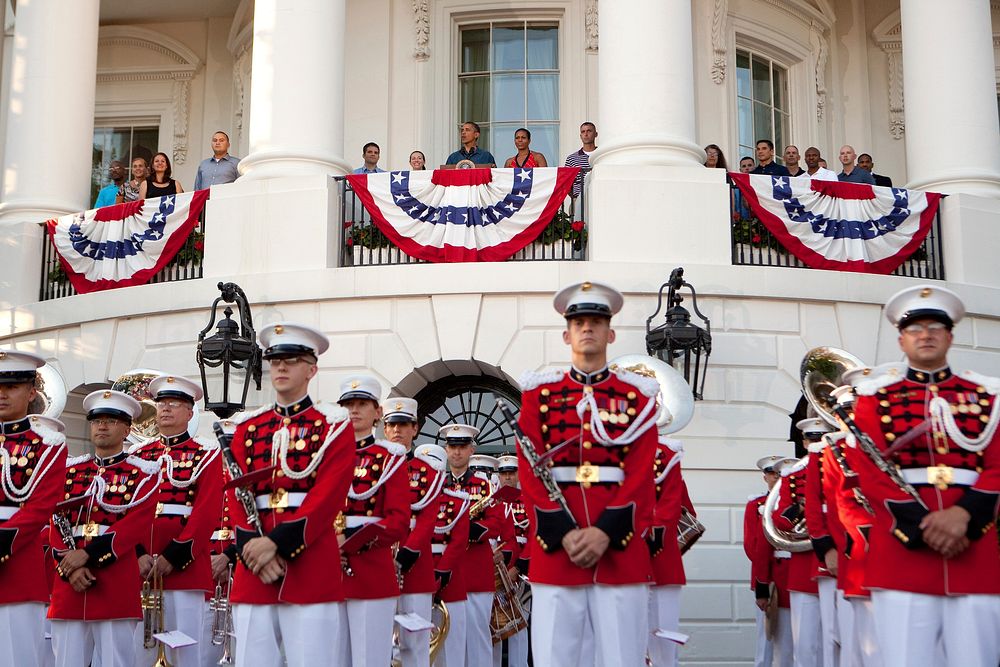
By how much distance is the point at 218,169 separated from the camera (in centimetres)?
1797

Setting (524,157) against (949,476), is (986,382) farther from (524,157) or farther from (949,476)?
(524,157)

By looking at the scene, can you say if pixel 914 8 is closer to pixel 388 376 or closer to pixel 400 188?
pixel 400 188

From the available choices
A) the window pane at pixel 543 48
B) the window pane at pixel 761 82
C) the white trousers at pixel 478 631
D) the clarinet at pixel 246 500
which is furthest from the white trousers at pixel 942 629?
the window pane at pixel 761 82

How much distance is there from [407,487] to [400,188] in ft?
24.0

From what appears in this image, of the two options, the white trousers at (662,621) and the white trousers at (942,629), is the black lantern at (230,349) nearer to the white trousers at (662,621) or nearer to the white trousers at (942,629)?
the white trousers at (662,621)

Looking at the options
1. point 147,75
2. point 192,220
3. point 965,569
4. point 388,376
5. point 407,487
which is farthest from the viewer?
point 147,75

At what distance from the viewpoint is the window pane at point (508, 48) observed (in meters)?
19.8

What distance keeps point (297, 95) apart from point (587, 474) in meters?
10.1

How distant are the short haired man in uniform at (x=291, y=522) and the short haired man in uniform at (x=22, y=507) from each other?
138 cm

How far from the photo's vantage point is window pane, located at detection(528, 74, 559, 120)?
19656 millimetres

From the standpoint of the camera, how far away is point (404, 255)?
52.1 feet

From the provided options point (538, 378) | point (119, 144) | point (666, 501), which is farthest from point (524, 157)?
point (538, 378)

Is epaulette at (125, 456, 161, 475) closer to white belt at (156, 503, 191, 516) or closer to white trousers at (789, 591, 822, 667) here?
white belt at (156, 503, 191, 516)

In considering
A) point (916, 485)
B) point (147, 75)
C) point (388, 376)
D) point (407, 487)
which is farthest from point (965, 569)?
point (147, 75)
